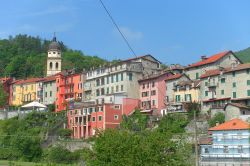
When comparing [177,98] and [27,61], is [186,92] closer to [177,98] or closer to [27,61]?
[177,98]

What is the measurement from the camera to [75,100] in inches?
3231

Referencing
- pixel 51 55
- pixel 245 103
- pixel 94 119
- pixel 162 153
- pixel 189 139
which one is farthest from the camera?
pixel 51 55

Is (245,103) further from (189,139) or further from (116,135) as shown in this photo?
(116,135)

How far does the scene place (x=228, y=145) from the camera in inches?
2056

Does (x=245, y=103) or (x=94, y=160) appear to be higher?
(x=245, y=103)

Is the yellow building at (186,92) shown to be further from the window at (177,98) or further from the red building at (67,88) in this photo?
the red building at (67,88)

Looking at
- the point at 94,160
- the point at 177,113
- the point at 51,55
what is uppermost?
the point at 51,55

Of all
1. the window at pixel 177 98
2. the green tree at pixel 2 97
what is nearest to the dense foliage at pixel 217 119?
the window at pixel 177 98

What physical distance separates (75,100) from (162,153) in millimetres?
49360

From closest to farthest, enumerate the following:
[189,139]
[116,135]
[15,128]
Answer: [116,135]
[189,139]
[15,128]

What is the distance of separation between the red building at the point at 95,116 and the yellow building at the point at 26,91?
760 inches

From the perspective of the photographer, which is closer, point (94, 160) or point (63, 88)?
point (94, 160)

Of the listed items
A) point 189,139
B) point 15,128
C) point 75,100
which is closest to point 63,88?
point 75,100

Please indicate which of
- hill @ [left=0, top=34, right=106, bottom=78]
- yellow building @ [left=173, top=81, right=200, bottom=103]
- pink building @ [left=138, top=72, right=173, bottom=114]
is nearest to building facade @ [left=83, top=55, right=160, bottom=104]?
pink building @ [left=138, top=72, right=173, bottom=114]
